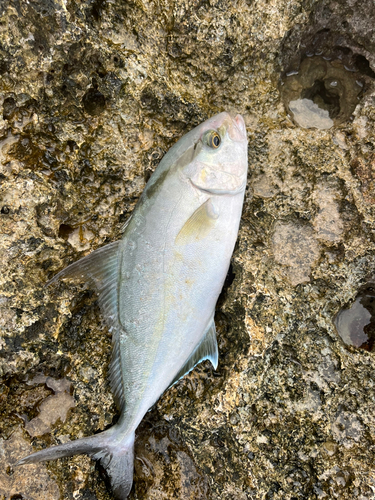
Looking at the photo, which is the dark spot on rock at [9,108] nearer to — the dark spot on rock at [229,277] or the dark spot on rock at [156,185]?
the dark spot on rock at [156,185]

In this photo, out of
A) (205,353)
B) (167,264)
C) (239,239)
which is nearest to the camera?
(167,264)

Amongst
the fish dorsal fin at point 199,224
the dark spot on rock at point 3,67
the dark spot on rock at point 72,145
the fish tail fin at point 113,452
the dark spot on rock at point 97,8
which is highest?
the dark spot on rock at point 97,8

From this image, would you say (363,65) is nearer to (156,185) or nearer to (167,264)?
(156,185)

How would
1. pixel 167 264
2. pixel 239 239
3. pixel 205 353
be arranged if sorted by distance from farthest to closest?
pixel 239 239
pixel 205 353
pixel 167 264

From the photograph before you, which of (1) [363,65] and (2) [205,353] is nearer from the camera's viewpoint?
(2) [205,353]

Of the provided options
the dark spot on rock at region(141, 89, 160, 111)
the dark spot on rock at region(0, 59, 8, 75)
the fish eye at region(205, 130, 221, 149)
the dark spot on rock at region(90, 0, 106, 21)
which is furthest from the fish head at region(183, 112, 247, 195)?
the dark spot on rock at region(0, 59, 8, 75)

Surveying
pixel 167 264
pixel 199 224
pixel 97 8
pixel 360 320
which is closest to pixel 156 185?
pixel 199 224

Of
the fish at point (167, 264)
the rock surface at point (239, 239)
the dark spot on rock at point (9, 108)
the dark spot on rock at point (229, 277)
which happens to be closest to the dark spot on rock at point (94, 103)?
the rock surface at point (239, 239)
